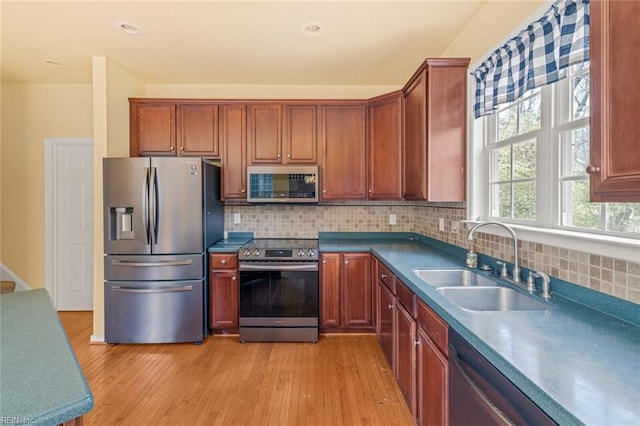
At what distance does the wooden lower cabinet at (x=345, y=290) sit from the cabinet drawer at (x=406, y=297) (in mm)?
918

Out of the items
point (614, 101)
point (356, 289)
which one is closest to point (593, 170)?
point (614, 101)

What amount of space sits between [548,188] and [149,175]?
2.97 m

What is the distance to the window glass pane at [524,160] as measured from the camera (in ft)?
5.84

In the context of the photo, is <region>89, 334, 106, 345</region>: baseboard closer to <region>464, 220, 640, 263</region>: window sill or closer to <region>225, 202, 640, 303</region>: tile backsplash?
<region>225, 202, 640, 303</region>: tile backsplash

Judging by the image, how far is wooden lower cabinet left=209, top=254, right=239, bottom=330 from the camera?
297cm

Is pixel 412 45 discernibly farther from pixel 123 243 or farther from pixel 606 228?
pixel 123 243

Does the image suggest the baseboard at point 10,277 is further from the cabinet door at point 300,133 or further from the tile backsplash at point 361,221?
the cabinet door at point 300,133

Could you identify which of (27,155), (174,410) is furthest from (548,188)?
(27,155)

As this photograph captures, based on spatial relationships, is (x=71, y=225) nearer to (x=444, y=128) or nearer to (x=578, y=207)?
(x=444, y=128)

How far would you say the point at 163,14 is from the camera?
2.23m

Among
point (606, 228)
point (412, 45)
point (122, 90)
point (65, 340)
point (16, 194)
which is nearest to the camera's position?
point (65, 340)

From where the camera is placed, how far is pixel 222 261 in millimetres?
2965

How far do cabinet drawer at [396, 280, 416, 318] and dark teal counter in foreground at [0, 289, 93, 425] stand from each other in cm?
148

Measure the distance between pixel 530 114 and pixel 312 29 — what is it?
1.67 metres
